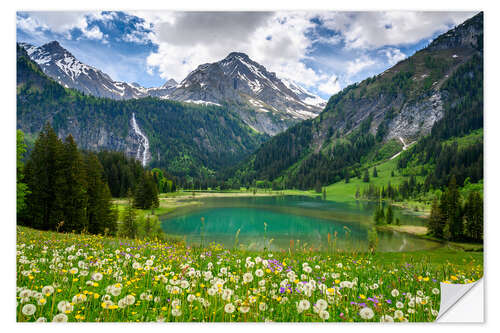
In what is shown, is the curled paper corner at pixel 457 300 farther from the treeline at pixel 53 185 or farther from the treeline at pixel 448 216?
the treeline at pixel 448 216

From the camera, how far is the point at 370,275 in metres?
5.09

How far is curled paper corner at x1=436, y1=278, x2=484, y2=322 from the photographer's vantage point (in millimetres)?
5073

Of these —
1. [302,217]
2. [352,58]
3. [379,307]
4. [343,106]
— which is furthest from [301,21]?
[343,106]

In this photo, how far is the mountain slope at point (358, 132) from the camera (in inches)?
4998

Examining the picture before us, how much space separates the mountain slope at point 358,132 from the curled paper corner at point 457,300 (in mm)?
101512

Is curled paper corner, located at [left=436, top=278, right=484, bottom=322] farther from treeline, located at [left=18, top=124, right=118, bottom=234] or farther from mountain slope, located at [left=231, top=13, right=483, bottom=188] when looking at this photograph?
mountain slope, located at [left=231, top=13, right=483, bottom=188]

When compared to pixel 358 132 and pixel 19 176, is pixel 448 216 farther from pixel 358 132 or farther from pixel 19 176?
pixel 358 132

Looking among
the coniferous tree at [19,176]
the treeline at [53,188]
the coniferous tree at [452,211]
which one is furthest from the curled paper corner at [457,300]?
the coniferous tree at [452,211]

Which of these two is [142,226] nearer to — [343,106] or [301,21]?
[301,21]

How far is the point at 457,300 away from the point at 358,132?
178 m

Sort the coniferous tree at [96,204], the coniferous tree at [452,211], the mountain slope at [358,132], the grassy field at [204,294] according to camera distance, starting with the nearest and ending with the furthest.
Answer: the grassy field at [204,294] < the coniferous tree at [452,211] < the coniferous tree at [96,204] < the mountain slope at [358,132]

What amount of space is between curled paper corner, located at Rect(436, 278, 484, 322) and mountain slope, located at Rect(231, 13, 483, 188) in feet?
333
